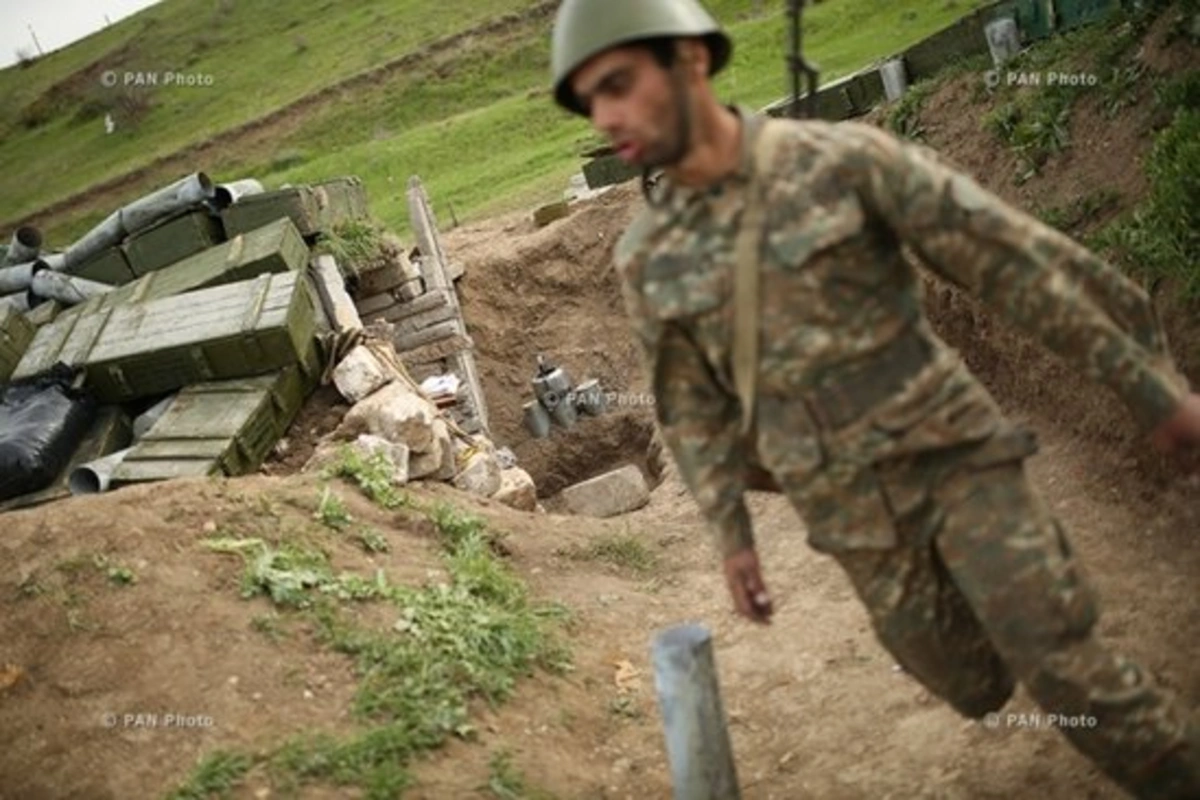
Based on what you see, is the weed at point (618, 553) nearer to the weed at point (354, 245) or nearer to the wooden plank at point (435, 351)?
the wooden plank at point (435, 351)

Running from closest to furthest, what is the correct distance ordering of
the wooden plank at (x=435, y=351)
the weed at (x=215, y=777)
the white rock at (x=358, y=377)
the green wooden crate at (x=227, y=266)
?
the weed at (x=215, y=777), the white rock at (x=358, y=377), the green wooden crate at (x=227, y=266), the wooden plank at (x=435, y=351)

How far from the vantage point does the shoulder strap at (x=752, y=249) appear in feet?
8.49

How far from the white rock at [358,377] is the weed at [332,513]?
2270 mm

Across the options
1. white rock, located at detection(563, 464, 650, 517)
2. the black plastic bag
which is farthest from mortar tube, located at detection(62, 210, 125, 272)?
white rock, located at detection(563, 464, 650, 517)

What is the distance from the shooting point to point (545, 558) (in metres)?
6.76

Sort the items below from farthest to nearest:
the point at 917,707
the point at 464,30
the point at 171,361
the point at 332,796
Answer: the point at 464,30, the point at 171,361, the point at 917,707, the point at 332,796

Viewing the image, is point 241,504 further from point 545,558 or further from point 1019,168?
point 1019,168

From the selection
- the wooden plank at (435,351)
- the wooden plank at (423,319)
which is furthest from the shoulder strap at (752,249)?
the wooden plank at (423,319)

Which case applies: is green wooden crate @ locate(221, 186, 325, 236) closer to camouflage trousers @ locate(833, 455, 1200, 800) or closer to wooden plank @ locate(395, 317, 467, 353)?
wooden plank @ locate(395, 317, 467, 353)

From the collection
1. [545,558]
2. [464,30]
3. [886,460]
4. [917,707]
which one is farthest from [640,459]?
[464,30]

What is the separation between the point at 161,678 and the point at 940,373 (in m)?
3.84

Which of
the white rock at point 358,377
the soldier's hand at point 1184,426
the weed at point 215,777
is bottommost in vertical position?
the white rock at point 358,377

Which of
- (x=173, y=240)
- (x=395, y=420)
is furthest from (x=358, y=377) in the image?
(x=173, y=240)

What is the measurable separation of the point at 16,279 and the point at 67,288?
752mm
